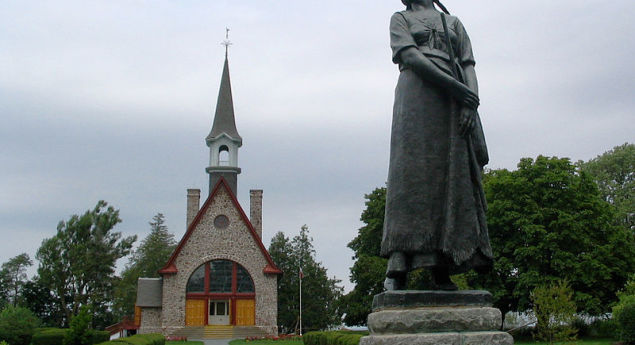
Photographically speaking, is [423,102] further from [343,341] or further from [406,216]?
[343,341]

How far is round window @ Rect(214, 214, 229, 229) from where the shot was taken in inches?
1871

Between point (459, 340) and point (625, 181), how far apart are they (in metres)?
44.2

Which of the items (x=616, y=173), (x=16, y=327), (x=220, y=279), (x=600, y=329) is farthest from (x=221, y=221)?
(x=616, y=173)

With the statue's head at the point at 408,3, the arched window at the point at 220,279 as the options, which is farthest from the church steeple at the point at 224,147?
the statue's head at the point at 408,3

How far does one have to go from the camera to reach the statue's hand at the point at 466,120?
611 centimetres

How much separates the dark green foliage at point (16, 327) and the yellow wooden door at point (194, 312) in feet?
44.3

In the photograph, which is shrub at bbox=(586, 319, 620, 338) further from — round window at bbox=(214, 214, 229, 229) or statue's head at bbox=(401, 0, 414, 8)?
statue's head at bbox=(401, 0, 414, 8)

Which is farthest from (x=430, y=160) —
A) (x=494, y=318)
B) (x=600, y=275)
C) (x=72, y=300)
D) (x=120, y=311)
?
(x=120, y=311)

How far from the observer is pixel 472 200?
19.9ft

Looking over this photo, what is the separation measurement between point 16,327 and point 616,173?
38.5 m

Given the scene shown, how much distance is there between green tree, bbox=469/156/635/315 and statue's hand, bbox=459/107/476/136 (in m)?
27.0

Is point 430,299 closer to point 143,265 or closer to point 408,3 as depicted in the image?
point 408,3

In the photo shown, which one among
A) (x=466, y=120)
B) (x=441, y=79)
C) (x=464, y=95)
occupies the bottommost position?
(x=466, y=120)

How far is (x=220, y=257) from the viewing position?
46.7m
